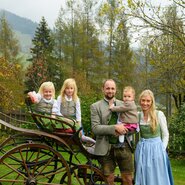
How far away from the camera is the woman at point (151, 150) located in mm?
4531

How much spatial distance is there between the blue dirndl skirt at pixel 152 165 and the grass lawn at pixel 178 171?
239 centimetres

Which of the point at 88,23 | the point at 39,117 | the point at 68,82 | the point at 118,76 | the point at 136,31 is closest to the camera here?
the point at 39,117

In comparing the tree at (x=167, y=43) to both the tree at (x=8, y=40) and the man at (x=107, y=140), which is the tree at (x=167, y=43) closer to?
the man at (x=107, y=140)

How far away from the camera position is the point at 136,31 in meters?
10.9

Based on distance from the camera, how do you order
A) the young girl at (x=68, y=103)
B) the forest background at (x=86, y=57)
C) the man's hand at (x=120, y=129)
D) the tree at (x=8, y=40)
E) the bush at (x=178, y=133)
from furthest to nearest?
1. the tree at (x=8, y=40)
2. the forest background at (x=86, y=57)
3. the bush at (x=178, y=133)
4. the young girl at (x=68, y=103)
5. the man's hand at (x=120, y=129)

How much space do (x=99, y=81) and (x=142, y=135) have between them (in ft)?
77.8

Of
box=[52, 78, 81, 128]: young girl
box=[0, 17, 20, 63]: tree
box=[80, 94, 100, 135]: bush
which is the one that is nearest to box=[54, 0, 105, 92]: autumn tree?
box=[0, 17, 20, 63]: tree

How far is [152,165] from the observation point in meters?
4.54

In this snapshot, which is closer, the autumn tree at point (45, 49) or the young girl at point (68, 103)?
the young girl at point (68, 103)

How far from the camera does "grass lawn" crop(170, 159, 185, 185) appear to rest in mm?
6991

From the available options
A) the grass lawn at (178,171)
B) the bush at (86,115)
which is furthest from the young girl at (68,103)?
the bush at (86,115)

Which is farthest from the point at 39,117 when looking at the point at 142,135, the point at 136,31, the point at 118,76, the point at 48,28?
the point at 48,28

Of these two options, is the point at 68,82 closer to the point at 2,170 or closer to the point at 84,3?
the point at 2,170

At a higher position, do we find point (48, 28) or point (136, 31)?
point (48, 28)
